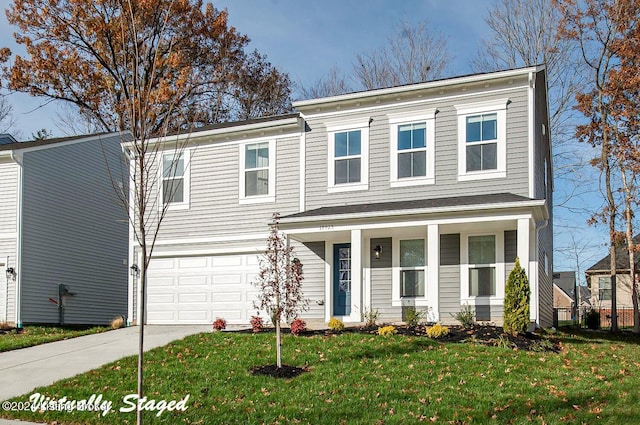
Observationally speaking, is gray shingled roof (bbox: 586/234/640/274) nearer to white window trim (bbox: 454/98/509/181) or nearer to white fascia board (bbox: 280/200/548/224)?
white window trim (bbox: 454/98/509/181)

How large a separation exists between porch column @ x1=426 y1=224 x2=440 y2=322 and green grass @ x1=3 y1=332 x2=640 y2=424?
6.05ft

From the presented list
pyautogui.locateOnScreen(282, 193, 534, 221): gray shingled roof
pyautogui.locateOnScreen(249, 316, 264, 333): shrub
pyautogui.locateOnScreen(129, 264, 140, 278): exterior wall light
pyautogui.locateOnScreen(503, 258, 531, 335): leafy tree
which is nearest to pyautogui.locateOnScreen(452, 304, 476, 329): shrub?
pyautogui.locateOnScreen(503, 258, 531, 335): leafy tree

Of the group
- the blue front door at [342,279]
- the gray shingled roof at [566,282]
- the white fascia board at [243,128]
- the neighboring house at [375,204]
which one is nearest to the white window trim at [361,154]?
the neighboring house at [375,204]

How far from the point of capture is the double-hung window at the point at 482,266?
50.7 feet

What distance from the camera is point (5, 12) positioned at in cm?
2712

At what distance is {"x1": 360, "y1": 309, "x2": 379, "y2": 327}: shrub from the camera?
15.1 m

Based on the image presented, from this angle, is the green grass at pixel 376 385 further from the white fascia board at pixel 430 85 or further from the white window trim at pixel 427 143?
the white fascia board at pixel 430 85

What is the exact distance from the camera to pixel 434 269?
48.1ft

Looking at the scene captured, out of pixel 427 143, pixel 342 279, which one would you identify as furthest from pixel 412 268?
pixel 427 143

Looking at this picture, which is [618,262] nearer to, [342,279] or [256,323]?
[342,279]

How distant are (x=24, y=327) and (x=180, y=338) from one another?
771 cm

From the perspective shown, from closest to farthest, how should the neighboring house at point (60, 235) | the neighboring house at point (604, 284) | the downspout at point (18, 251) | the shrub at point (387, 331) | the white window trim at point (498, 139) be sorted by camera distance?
1. the shrub at point (387, 331)
2. the white window trim at point (498, 139)
3. the downspout at point (18, 251)
4. the neighboring house at point (60, 235)
5. the neighboring house at point (604, 284)

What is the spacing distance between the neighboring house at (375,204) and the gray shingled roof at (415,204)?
7cm

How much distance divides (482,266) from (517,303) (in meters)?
2.50
